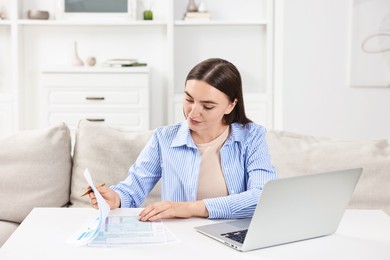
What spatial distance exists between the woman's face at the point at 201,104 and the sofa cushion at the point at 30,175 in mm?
764

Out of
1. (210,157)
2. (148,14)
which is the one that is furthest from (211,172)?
(148,14)

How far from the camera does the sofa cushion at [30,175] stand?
2.60 metres

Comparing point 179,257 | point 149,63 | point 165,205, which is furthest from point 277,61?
point 179,257

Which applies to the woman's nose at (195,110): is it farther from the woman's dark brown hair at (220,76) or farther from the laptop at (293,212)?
the laptop at (293,212)

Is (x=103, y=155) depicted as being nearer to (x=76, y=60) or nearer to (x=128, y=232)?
(x=128, y=232)

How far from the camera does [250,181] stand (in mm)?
2182

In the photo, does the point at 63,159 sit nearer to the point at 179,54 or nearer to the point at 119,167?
the point at 119,167

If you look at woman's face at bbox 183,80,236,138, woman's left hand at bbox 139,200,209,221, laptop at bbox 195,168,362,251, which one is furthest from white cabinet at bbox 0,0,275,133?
laptop at bbox 195,168,362,251

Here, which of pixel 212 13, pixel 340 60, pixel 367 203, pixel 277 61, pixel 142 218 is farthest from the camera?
pixel 212 13

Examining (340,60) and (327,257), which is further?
(340,60)

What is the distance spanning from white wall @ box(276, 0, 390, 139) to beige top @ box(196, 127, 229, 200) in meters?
2.74

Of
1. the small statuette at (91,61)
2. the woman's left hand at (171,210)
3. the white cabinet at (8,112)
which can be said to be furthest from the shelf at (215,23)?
the woman's left hand at (171,210)

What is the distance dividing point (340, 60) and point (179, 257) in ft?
11.8

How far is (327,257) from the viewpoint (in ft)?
5.19
